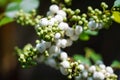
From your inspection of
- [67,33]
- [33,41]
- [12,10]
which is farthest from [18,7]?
[33,41]

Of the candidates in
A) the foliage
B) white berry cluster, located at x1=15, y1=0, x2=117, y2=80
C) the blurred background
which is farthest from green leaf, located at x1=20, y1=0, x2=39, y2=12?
the blurred background

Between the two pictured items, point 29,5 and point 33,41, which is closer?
point 29,5

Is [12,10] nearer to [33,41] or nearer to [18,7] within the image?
[18,7]

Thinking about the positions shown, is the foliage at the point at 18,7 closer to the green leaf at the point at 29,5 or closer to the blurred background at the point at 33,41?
the green leaf at the point at 29,5

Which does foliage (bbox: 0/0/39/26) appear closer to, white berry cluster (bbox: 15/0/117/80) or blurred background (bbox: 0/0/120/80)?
white berry cluster (bbox: 15/0/117/80)

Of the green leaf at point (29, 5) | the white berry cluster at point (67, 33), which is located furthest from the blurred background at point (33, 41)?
the white berry cluster at point (67, 33)

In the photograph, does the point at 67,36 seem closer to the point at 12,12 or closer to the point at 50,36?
the point at 50,36
